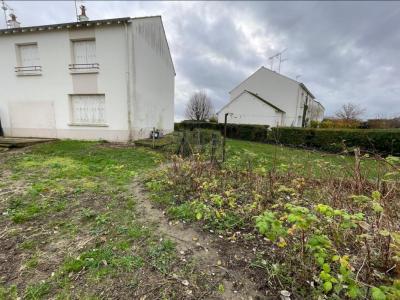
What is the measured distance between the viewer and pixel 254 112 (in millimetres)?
22172

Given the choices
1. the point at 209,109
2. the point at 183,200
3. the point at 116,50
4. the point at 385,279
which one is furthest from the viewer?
the point at 209,109

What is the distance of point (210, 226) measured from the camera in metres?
2.90

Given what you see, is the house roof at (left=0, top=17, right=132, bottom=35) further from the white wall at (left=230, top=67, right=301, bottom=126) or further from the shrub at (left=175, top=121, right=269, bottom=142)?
the white wall at (left=230, top=67, right=301, bottom=126)

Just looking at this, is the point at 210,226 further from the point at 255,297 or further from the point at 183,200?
the point at 255,297

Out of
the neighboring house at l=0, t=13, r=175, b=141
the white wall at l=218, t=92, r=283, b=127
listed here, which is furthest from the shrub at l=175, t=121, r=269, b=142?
the neighboring house at l=0, t=13, r=175, b=141

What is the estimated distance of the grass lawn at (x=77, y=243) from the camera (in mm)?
1919

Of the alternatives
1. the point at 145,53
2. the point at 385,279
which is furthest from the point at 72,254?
the point at 145,53

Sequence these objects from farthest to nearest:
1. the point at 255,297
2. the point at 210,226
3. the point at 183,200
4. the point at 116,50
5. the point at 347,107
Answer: the point at 347,107
the point at 116,50
the point at 183,200
the point at 210,226
the point at 255,297

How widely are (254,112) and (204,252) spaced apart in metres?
21.2

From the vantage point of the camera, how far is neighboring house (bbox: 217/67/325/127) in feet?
72.0

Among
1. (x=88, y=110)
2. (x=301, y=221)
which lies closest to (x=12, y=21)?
(x=88, y=110)

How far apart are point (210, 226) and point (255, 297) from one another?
115 cm

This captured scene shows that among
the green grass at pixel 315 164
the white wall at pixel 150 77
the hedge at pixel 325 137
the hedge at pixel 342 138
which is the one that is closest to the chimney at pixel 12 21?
the white wall at pixel 150 77

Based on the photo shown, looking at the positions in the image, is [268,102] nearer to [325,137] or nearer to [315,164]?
[325,137]
